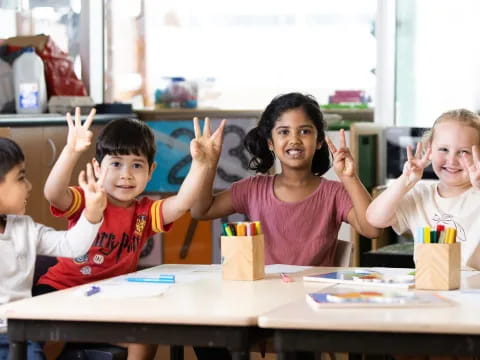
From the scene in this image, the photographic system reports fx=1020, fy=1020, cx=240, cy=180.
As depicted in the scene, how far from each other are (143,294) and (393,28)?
10.4ft

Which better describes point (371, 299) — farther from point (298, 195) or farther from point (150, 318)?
point (298, 195)

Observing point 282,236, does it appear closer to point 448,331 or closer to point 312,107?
point 312,107

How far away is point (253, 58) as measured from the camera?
5.45 metres

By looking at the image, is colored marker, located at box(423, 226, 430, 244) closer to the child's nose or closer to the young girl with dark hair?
the young girl with dark hair

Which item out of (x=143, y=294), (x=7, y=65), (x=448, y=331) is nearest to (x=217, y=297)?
(x=143, y=294)

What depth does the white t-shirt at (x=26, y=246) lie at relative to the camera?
8.12 ft

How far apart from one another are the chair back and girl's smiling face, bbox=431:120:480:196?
34 cm

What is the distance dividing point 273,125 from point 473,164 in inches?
27.3

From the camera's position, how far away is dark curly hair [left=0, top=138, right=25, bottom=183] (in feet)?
8.38

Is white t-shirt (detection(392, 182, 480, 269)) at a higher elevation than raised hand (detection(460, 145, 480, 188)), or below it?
below

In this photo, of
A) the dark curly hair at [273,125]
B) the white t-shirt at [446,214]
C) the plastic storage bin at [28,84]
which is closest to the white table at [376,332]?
the white t-shirt at [446,214]

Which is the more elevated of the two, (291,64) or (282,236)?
(291,64)

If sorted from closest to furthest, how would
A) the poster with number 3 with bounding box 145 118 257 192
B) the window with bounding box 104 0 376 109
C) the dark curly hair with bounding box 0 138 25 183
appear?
the dark curly hair with bounding box 0 138 25 183, the poster with number 3 with bounding box 145 118 257 192, the window with bounding box 104 0 376 109

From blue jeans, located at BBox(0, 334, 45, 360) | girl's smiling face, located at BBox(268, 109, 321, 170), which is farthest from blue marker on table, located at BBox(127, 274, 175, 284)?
girl's smiling face, located at BBox(268, 109, 321, 170)
